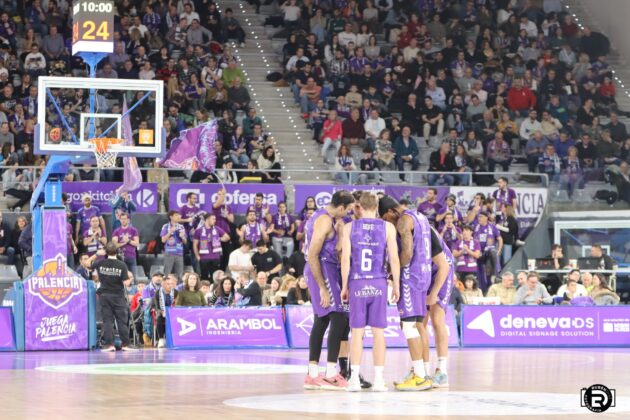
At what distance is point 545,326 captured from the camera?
80.6ft

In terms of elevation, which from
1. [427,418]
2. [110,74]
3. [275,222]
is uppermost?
[110,74]

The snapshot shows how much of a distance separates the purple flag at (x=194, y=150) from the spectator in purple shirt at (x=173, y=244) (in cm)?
112

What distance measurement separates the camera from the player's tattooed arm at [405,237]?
44.7ft

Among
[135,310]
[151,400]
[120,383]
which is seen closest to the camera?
[151,400]

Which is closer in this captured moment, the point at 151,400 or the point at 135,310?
the point at 151,400

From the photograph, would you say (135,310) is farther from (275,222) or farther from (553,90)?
(553,90)

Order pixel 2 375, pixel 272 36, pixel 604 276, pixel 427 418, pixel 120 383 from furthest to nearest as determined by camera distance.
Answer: pixel 272 36 → pixel 604 276 → pixel 2 375 → pixel 120 383 → pixel 427 418

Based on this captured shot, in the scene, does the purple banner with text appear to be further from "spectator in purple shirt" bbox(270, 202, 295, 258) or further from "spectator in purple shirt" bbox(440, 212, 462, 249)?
"spectator in purple shirt" bbox(440, 212, 462, 249)

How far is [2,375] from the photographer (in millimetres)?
15547

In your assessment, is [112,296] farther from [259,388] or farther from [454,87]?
[454,87]

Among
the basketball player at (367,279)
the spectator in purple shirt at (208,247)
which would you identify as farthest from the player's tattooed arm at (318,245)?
the spectator in purple shirt at (208,247)

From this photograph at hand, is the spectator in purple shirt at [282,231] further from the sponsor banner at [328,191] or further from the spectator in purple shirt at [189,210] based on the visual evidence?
the spectator in purple shirt at [189,210]

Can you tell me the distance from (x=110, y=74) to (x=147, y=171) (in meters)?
3.53

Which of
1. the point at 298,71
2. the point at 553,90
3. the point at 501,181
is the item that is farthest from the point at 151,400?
the point at 553,90
